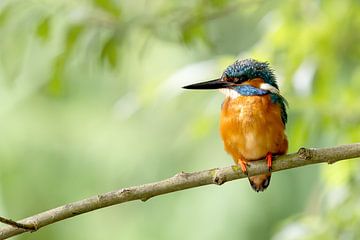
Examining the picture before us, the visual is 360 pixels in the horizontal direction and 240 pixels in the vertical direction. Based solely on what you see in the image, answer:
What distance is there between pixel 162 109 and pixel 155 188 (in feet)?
11.6

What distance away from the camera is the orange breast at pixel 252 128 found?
9.24ft

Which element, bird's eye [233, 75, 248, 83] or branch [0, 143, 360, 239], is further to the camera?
bird's eye [233, 75, 248, 83]

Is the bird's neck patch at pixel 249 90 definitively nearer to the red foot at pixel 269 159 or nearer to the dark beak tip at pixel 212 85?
the dark beak tip at pixel 212 85

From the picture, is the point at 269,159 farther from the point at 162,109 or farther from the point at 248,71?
the point at 162,109

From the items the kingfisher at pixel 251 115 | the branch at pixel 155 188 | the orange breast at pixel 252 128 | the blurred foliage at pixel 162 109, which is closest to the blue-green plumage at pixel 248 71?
the kingfisher at pixel 251 115

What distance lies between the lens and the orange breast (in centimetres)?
282

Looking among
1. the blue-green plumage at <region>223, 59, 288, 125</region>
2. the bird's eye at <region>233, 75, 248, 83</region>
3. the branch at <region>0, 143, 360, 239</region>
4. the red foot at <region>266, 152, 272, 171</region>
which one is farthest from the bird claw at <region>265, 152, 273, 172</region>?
the bird's eye at <region>233, 75, 248, 83</region>

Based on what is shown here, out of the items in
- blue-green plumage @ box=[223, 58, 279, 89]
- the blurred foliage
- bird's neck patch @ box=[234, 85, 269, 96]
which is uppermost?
the blurred foliage

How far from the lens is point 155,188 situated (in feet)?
7.31

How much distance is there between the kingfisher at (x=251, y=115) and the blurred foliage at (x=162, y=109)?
1.46 feet

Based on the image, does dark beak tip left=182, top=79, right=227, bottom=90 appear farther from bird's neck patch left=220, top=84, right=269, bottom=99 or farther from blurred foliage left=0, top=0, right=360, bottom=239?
blurred foliage left=0, top=0, right=360, bottom=239

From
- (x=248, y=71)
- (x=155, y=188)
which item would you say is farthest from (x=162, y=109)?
(x=155, y=188)

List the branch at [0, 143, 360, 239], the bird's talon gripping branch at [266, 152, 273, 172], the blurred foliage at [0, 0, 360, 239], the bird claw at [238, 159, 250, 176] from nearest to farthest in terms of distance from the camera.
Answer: the branch at [0, 143, 360, 239] < the bird claw at [238, 159, 250, 176] < the bird's talon gripping branch at [266, 152, 273, 172] < the blurred foliage at [0, 0, 360, 239]

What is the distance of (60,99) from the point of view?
21.0ft
